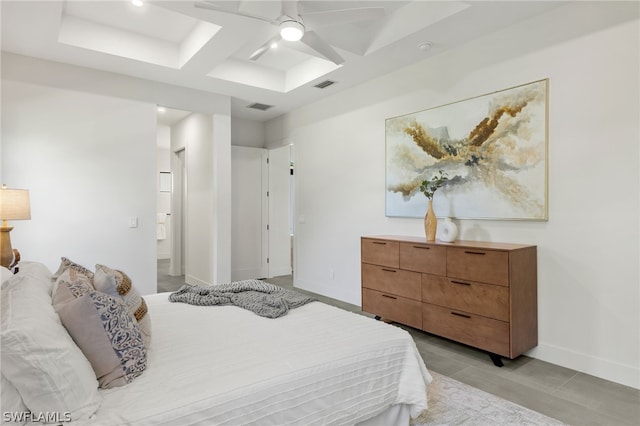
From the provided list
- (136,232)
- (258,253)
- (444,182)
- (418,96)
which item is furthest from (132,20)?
(258,253)

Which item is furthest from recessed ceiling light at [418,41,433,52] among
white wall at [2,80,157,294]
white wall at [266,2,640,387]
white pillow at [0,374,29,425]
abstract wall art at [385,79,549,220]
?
white pillow at [0,374,29,425]

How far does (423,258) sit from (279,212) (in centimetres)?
377

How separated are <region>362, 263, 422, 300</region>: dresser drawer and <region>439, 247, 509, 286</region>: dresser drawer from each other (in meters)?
0.38

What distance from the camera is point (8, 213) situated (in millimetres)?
2830

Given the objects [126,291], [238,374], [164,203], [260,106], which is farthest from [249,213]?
[238,374]

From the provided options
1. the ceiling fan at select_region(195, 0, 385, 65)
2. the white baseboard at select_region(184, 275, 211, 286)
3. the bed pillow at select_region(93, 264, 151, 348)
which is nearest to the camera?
the bed pillow at select_region(93, 264, 151, 348)

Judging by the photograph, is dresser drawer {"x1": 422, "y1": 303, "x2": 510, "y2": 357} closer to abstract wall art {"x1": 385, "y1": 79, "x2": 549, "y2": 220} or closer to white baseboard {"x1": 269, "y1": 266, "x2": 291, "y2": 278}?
abstract wall art {"x1": 385, "y1": 79, "x2": 549, "y2": 220}

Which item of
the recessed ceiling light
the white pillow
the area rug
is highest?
the recessed ceiling light

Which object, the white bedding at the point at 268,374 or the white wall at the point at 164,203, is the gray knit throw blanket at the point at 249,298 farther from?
the white wall at the point at 164,203

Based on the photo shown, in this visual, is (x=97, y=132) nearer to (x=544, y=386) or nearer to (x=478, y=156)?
(x=478, y=156)

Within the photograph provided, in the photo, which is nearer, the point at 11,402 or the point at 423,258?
the point at 11,402

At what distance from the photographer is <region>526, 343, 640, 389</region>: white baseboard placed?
8.16 ft

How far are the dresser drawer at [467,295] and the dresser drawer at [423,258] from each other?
72mm

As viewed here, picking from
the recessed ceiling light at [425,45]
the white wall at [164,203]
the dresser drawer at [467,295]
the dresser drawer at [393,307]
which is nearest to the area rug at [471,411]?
the dresser drawer at [467,295]
